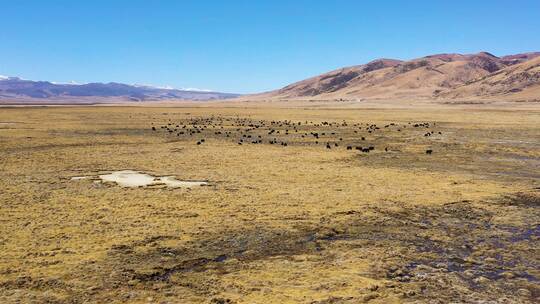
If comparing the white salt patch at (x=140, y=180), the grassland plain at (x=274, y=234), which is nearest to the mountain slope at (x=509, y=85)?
the grassland plain at (x=274, y=234)

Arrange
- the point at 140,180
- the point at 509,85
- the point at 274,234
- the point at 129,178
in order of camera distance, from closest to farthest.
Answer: the point at 274,234
the point at 140,180
the point at 129,178
the point at 509,85

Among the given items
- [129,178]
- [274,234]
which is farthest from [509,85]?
[274,234]

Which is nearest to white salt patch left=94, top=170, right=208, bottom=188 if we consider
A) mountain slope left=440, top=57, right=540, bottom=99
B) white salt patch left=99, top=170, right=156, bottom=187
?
white salt patch left=99, top=170, right=156, bottom=187

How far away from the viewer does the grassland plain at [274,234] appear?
806 centimetres

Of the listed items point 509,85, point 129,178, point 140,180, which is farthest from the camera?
point 509,85

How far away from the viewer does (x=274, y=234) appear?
435 inches

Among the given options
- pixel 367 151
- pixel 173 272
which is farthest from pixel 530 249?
pixel 367 151

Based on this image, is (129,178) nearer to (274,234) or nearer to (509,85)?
(274,234)

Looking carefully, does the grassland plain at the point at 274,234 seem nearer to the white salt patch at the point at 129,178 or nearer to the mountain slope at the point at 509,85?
the white salt patch at the point at 129,178

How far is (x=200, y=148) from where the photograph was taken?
28.0 m

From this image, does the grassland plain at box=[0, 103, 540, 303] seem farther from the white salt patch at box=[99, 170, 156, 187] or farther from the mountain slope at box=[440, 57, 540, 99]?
the mountain slope at box=[440, 57, 540, 99]

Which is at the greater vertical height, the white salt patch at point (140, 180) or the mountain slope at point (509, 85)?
the mountain slope at point (509, 85)

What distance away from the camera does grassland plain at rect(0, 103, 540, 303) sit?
26.5ft

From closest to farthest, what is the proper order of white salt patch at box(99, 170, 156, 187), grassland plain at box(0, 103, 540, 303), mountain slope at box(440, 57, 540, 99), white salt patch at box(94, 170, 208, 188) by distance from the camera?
grassland plain at box(0, 103, 540, 303), white salt patch at box(94, 170, 208, 188), white salt patch at box(99, 170, 156, 187), mountain slope at box(440, 57, 540, 99)
